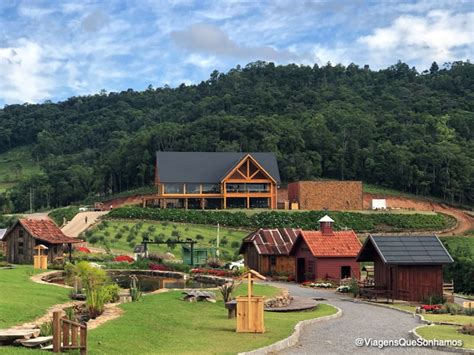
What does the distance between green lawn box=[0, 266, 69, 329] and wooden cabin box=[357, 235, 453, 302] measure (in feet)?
45.6

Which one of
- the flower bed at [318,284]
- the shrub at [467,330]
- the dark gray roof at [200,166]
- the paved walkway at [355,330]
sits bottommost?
the flower bed at [318,284]

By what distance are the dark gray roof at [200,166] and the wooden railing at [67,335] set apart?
62.6m

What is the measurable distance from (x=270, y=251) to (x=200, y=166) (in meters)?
35.1

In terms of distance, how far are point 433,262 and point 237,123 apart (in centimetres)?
7085

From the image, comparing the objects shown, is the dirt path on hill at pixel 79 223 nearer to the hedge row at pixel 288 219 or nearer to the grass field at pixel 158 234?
the grass field at pixel 158 234

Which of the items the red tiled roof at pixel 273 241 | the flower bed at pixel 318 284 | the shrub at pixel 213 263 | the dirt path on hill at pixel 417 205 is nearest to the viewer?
the flower bed at pixel 318 284

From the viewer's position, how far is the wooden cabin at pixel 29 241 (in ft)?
135

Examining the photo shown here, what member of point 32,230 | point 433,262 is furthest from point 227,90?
point 433,262

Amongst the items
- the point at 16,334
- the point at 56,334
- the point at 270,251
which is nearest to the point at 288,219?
the point at 270,251

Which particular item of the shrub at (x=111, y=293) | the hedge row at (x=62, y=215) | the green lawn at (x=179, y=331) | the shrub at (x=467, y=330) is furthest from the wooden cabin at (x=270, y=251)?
the hedge row at (x=62, y=215)

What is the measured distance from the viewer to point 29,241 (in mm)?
41438

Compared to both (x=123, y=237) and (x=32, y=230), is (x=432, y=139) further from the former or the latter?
(x=32, y=230)

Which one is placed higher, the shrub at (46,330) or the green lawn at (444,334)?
the shrub at (46,330)

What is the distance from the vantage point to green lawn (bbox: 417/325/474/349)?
57.9 ft
